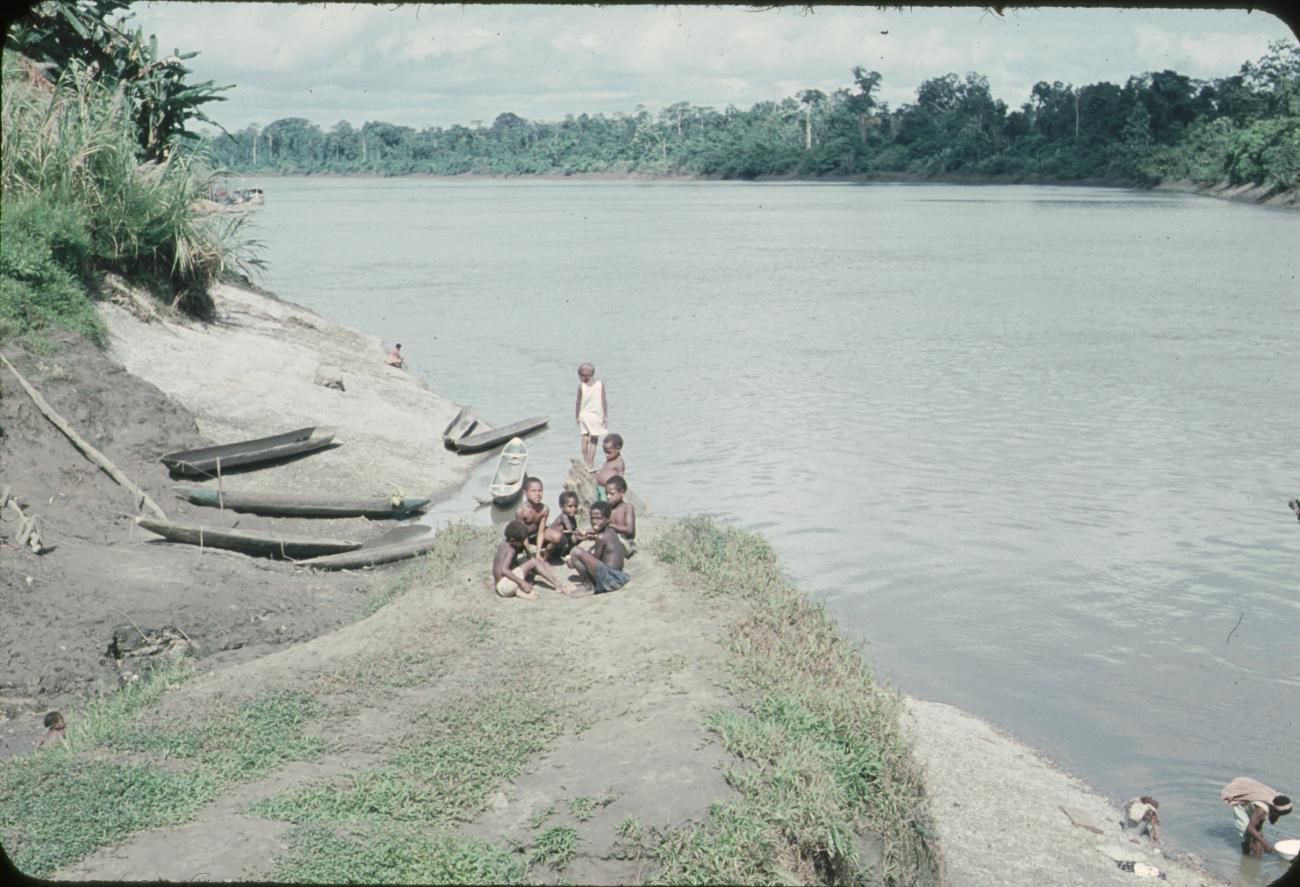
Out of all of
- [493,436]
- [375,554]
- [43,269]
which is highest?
[43,269]

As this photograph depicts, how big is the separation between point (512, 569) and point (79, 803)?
13.4 ft

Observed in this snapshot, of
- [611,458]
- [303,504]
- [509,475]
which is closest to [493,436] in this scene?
[509,475]

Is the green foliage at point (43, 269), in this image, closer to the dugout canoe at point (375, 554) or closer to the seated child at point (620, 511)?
the dugout canoe at point (375, 554)

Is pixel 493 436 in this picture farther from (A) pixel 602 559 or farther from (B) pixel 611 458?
(A) pixel 602 559

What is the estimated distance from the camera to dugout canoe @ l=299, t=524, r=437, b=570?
13883 millimetres

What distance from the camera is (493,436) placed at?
20969 millimetres

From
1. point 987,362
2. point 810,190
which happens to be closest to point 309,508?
point 987,362

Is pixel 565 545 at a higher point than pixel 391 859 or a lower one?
higher

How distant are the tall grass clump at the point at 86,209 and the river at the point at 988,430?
6.36 m

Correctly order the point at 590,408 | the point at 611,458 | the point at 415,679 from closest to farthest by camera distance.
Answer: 1. the point at 415,679
2. the point at 611,458
3. the point at 590,408

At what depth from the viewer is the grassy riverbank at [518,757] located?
656 cm

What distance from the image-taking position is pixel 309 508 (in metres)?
15.5

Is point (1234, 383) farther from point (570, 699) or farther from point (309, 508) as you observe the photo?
point (570, 699)

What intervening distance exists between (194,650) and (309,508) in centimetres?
436
